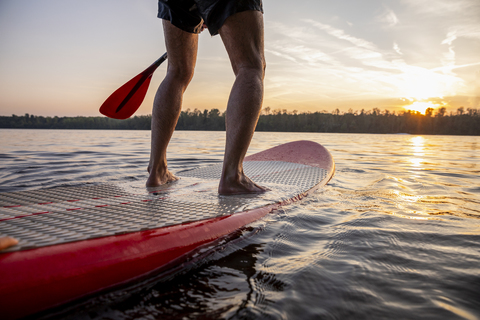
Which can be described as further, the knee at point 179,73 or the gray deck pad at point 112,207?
the knee at point 179,73

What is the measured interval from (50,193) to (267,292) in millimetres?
1328

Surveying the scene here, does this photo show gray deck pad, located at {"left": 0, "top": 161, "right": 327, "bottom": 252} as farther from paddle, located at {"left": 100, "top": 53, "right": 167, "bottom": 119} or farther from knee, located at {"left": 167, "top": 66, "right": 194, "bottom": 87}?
paddle, located at {"left": 100, "top": 53, "right": 167, "bottom": 119}

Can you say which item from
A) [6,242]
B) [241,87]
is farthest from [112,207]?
[241,87]

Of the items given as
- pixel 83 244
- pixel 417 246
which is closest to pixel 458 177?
pixel 417 246

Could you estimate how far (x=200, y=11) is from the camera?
62.4 inches

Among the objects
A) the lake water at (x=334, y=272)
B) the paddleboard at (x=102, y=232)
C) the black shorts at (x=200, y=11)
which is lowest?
the lake water at (x=334, y=272)

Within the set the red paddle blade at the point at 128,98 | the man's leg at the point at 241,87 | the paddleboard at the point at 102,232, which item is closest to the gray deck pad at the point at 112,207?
the paddleboard at the point at 102,232

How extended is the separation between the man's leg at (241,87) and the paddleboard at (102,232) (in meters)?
0.18

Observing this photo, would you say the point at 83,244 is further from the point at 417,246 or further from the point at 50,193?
the point at 417,246

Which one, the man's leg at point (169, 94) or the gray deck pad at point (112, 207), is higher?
the man's leg at point (169, 94)

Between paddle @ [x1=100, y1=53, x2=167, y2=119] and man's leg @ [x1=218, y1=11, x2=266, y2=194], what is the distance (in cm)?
104

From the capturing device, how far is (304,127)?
54062 millimetres

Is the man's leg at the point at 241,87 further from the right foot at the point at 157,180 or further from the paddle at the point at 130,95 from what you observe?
the paddle at the point at 130,95

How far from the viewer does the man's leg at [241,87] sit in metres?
1.56
